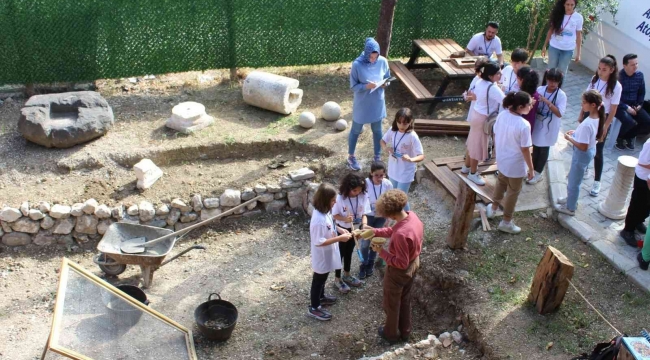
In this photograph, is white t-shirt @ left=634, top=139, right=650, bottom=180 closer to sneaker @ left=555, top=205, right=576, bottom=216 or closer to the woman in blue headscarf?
sneaker @ left=555, top=205, right=576, bottom=216

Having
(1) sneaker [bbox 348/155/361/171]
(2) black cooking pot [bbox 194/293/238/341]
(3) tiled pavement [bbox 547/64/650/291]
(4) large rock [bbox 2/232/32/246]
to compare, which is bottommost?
(4) large rock [bbox 2/232/32/246]

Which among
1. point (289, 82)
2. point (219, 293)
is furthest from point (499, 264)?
point (289, 82)

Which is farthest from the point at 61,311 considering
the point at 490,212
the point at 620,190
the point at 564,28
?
the point at 564,28

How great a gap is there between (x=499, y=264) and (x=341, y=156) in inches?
111

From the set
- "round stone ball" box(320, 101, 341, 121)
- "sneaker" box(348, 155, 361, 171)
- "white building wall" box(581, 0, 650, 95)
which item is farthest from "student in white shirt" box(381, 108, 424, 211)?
"white building wall" box(581, 0, 650, 95)

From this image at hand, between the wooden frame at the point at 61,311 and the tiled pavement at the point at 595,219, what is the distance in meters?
4.47

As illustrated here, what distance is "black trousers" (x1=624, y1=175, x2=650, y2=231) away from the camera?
6.95 m

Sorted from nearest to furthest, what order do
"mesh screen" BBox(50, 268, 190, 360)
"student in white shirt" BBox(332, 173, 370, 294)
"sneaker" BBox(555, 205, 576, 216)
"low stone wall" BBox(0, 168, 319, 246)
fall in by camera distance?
"mesh screen" BBox(50, 268, 190, 360) < "student in white shirt" BBox(332, 173, 370, 294) < "sneaker" BBox(555, 205, 576, 216) < "low stone wall" BBox(0, 168, 319, 246)

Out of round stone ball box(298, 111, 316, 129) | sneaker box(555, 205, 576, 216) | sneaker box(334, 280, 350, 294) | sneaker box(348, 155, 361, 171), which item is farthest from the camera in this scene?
round stone ball box(298, 111, 316, 129)

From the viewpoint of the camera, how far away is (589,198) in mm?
8047

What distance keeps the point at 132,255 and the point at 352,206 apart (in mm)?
2528

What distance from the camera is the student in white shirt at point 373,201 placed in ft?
21.9

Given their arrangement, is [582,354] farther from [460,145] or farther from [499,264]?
[460,145]

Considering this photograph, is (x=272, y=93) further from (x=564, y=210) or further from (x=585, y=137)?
(x=585, y=137)
